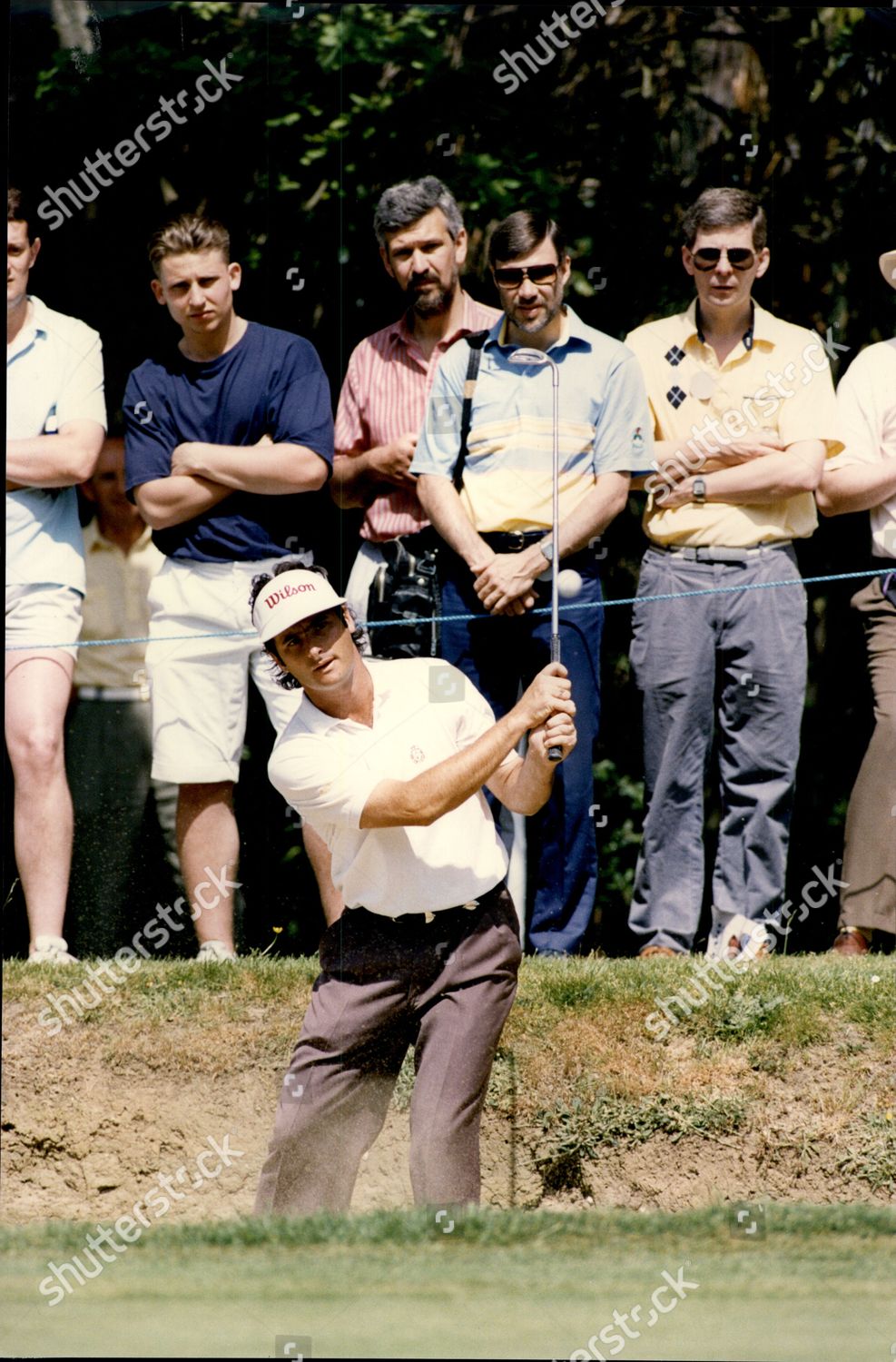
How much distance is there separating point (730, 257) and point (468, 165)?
3.71ft

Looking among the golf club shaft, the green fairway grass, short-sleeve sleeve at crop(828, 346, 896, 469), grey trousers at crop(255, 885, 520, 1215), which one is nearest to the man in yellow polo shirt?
short-sleeve sleeve at crop(828, 346, 896, 469)

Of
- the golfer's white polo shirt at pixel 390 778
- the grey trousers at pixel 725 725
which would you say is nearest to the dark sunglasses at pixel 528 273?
the grey trousers at pixel 725 725

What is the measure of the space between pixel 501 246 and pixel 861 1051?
126 inches

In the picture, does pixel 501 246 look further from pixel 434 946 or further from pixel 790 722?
pixel 434 946

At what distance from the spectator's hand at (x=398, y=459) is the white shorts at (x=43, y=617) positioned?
4.19 feet

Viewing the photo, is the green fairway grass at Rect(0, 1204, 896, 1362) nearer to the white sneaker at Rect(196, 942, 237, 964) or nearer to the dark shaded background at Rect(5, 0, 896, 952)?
the white sneaker at Rect(196, 942, 237, 964)

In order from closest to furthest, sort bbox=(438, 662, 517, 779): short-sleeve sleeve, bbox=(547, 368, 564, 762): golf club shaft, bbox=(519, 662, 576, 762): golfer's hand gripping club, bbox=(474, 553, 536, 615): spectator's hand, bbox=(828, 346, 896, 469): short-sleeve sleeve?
1. bbox=(519, 662, 576, 762): golfer's hand gripping club
2. bbox=(438, 662, 517, 779): short-sleeve sleeve
3. bbox=(547, 368, 564, 762): golf club shaft
4. bbox=(474, 553, 536, 615): spectator's hand
5. bbox=(828, 346, 896, 469): short-sleeve sleeve

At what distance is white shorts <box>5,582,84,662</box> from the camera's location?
26.1ft

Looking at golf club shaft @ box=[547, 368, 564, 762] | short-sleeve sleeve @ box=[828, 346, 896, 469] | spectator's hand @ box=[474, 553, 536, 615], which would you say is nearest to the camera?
golf club shaft @ box=[547, 368, 564, 762]

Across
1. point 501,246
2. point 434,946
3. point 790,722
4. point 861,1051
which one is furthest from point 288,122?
point 861,1051

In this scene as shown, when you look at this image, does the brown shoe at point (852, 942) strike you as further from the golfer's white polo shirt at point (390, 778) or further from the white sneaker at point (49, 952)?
the white sneaker at point (49, 952)

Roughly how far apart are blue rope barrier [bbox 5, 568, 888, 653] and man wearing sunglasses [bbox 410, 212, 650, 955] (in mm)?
26

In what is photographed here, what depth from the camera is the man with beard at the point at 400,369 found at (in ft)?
25.6

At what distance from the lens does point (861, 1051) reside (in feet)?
24.9
